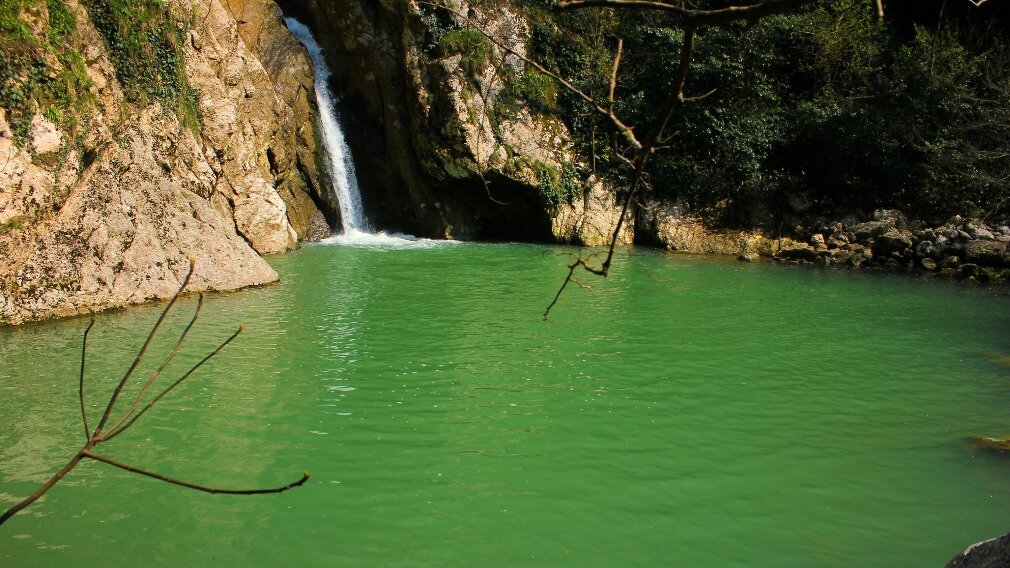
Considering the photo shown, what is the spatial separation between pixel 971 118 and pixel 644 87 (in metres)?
8.94

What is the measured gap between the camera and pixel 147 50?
43.9 feet

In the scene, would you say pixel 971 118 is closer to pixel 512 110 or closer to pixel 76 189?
pixel 512 110

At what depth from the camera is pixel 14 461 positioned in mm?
5457

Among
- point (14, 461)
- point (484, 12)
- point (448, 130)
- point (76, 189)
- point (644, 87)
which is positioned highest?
point (484, 12)

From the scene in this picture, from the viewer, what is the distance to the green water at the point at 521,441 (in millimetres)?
4469

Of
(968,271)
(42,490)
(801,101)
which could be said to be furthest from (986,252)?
(42,490)

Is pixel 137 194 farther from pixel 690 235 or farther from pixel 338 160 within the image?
pixel 690 235

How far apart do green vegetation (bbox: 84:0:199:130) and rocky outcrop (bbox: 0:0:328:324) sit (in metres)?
0.28

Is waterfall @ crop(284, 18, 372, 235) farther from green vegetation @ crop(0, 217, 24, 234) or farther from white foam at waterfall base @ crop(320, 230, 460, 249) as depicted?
green vegetation @ crop(0, 217, 24, 234)

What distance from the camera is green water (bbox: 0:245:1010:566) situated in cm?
447

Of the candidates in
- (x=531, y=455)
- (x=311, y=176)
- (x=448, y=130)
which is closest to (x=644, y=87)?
(x=448, y=130)

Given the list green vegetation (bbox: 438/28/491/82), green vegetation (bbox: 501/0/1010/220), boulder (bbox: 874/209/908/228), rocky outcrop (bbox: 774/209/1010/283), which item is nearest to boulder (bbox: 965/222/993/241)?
rocky outcrop (bbox: 774/209/1010/283)

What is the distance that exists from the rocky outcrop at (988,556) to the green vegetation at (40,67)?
35.6 feet

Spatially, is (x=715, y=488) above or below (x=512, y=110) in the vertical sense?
below
